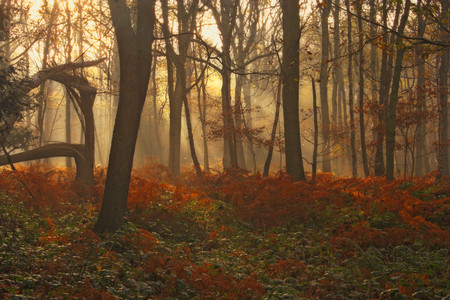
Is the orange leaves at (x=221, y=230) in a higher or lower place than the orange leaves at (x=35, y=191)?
lower

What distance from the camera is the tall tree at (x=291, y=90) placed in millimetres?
12148

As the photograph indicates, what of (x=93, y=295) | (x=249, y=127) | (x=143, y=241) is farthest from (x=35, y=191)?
(x=249, y=127)

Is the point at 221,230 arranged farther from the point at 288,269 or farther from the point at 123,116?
the point at 123,116

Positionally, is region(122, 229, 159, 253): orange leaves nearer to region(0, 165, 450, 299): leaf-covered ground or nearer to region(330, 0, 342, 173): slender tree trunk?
region(0, 165, 450, 299): leaf-covered ground

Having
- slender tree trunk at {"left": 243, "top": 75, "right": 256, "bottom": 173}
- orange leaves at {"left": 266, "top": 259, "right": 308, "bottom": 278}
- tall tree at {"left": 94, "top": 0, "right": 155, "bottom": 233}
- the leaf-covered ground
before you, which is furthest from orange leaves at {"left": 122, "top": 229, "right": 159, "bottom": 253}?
slender tree trunk at {"left": 243, "top": 75, "right": 256, "bottom": 173}

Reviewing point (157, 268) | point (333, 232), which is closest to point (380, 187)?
point (333, 232)

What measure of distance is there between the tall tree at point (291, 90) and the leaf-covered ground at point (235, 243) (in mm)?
1109

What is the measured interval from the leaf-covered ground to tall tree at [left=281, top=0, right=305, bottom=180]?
1.11 m

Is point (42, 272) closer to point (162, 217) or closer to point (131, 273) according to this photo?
point (131, 273)

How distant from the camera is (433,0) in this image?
14.0 meters

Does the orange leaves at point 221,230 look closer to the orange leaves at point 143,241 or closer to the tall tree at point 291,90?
the orange leaves at point 143,241

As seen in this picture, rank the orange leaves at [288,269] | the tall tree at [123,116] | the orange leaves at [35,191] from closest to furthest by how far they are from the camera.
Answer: the orange leaves at [288,269] → the tall tree at [123,116] → the orange leaves at [35,191]

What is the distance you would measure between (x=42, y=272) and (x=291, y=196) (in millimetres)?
6508

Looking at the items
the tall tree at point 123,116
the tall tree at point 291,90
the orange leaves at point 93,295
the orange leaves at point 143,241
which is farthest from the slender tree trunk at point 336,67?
the orange leaves at point 93,295
